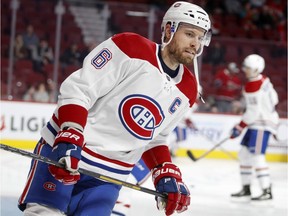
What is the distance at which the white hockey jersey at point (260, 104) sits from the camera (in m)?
6.43

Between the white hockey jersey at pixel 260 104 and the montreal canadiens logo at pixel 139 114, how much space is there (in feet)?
12.6

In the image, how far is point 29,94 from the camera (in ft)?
28.1

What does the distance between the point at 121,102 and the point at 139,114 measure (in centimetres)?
8

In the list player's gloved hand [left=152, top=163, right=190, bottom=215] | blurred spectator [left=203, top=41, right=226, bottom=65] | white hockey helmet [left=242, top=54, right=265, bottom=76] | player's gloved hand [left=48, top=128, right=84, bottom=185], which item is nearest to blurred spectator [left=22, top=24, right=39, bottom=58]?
blurred spectator [left=203, top=41, right=226, bottom=65]

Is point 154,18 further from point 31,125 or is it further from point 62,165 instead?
point 62,165

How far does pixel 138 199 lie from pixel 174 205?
2.80 meters

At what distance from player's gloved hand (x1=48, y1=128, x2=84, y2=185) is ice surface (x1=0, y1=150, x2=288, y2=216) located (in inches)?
82.9

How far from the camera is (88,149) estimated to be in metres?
2.63

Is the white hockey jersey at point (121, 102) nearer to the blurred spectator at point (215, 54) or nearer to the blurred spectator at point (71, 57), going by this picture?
the blurred spectator at point (71, 57)

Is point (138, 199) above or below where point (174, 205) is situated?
below

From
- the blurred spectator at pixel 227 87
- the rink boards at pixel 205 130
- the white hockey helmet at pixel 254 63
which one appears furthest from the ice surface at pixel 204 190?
the white hockey helmet at pixel 254 63

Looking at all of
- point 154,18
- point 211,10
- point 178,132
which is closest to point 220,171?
point 178,132

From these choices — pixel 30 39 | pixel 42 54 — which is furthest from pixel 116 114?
pixel 30 39

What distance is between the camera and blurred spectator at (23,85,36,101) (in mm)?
8523
